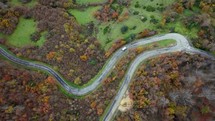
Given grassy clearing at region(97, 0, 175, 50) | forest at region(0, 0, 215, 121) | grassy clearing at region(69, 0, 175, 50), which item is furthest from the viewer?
grassy clearing at region(69, 0, 175, 50)

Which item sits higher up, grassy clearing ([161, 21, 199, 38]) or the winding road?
grassy clearing ([161, 21, 199, 38])

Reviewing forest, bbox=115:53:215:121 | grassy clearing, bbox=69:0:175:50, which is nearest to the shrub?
grassy clearing, bbox=69:0:175:50

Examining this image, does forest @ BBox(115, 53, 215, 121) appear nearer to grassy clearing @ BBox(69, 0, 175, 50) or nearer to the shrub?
grassy clearing @ BBox(69, 0, 175, 50)

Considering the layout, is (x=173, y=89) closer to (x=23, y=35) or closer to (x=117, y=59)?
(x=117, y=59)

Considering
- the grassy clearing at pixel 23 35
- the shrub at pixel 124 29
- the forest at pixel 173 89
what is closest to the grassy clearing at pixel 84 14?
the shrub at pixel 124 29

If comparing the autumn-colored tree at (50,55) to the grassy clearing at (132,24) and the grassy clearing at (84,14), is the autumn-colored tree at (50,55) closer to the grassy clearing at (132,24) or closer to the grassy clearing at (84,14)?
the grassy clearing at (84,14)

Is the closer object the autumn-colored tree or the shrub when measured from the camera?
the autumn-colored tree
